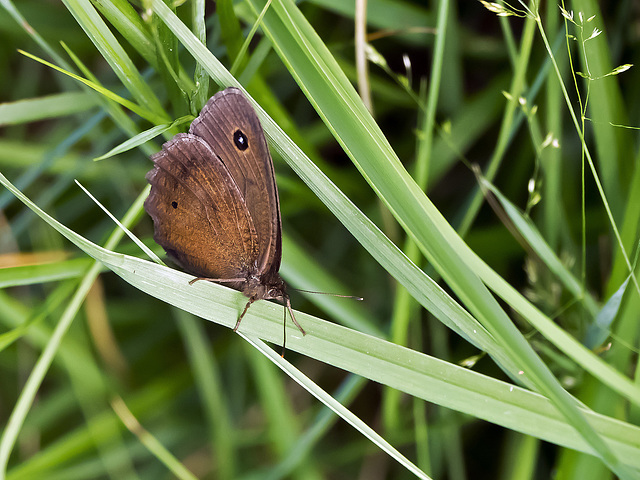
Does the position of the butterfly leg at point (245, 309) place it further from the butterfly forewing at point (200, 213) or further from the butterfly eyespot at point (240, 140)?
the butterfly eyespot at point (240, 140)

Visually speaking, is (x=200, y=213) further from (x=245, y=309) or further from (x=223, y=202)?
(x=245, y=309)

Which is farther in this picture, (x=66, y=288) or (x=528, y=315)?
(x=66, y=288)

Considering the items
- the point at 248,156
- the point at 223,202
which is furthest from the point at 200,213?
the point at 248,156

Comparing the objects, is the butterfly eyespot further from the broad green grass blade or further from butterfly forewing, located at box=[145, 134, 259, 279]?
the broad green grass blade

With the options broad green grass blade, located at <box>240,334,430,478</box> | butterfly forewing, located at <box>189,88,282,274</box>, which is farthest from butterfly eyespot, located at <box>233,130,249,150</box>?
broad green grass blade, located at <box>240,334,430,478</box>

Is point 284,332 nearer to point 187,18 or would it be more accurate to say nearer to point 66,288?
point 66,288

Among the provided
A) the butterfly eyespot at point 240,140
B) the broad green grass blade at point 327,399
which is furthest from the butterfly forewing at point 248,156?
the broad green grass blade at point 327,399

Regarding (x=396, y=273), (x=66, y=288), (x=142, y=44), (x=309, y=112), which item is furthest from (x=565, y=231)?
(x=66, y=288)
